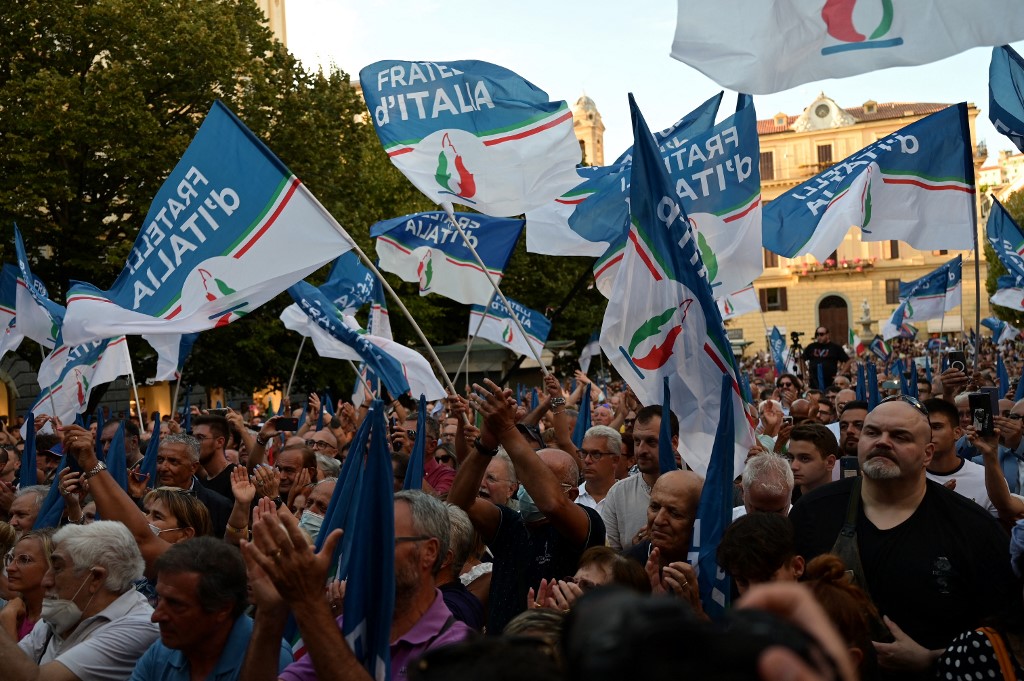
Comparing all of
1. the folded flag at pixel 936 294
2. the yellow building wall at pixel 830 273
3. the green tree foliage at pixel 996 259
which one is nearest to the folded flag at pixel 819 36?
the folded flag at pixel 936 294

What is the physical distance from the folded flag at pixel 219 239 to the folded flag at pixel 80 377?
15.6 ft

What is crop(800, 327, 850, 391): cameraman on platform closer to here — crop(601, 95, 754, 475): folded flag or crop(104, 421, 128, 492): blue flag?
crop(104, 421, 128, 492): blue flag

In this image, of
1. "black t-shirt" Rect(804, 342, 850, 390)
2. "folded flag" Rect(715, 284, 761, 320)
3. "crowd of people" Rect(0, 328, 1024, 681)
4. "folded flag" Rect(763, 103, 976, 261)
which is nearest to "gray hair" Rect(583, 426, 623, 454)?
"crowd of people" Rect(0, 328, 1024, 681)

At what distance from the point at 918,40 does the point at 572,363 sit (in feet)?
117

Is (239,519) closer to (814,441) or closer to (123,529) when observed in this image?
(123,529)

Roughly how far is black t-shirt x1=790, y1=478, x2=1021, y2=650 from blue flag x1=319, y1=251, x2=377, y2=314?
11.6m

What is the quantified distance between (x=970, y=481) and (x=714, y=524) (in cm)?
192

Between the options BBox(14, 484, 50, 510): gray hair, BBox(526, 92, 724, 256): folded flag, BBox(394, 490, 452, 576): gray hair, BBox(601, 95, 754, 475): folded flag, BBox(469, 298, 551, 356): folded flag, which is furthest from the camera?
BBox(469, 298, 551, 356): folded flag

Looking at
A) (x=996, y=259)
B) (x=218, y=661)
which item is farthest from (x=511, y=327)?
(x=996, y=259)

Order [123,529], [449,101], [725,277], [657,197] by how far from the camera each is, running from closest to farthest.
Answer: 1. [123,529]
2. [657,197]
3. [725,277]
4. [449,101]

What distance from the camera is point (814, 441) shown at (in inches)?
241

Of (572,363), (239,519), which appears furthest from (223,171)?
(572,363)

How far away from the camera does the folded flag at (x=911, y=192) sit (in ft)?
30.4

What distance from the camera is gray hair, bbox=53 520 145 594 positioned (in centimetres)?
431
